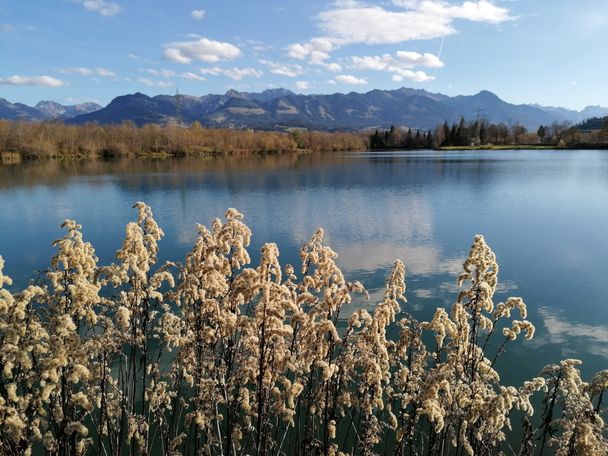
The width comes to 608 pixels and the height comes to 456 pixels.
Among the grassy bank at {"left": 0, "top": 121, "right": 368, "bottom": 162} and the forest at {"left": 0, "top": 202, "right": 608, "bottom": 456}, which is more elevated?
the grassy bank at {"left": 0, "top": 121, "right": 368, "bottom": 162}

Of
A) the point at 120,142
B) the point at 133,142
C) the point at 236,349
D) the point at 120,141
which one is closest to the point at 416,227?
the point at 236,349

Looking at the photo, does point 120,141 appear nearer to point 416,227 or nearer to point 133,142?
point 133,142

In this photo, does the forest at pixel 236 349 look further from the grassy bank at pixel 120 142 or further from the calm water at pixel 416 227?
the grassy bank at pixel 120 142

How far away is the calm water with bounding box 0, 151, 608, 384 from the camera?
18.5 metres

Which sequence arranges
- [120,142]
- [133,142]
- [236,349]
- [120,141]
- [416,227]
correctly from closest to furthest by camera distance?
1. [236,349]
2. [416,227]
3. [120,142]
4. [120,141]
5. [133,142]

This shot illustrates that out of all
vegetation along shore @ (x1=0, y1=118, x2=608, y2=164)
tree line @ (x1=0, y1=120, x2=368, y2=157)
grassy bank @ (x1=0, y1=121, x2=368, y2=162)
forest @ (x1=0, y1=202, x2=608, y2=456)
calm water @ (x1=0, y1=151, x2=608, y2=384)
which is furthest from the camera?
tree line @ (x1=0, y1=120, x2=368, y2=157)

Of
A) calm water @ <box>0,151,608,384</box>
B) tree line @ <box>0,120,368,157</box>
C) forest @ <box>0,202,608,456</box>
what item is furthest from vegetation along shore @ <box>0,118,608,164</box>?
forest @ <box>0,202,608,456</box>

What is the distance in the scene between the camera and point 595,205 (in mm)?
42781

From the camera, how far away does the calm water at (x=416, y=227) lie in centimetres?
1850

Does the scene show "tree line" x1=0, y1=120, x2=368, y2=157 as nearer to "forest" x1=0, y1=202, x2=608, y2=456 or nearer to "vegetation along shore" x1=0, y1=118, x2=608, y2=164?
"vegetation along shore" x1=0, y1=118, x2=608, y2=164

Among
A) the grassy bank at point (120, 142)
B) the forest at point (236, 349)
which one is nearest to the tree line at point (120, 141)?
the grassy bank at point (120, 142)

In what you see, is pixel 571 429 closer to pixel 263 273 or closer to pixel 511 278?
pixel 263 273

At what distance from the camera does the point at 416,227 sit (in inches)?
1346

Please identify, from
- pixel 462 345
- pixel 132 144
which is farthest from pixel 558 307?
pixel 132 144
